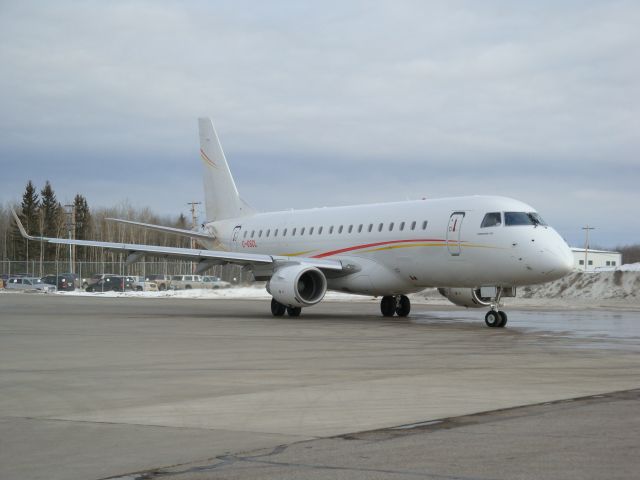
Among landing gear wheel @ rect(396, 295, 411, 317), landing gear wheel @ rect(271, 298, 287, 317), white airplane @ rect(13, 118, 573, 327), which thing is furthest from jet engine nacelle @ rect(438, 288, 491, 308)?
landing gear wheel @ rect(271, 298, 287, 317)

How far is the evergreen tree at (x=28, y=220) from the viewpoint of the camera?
4599 inches

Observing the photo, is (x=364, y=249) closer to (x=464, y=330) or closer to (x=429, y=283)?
(x=429, y=283)

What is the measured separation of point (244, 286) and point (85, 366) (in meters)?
41.8

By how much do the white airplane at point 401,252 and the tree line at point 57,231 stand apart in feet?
268

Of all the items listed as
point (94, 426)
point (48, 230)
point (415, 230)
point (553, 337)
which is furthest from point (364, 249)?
point (48, 230)

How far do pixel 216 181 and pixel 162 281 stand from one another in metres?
38.8

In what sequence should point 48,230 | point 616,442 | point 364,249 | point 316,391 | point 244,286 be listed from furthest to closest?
point 48,230 < point 244,286 < point 364,249 < point 316,391 < point 616,442

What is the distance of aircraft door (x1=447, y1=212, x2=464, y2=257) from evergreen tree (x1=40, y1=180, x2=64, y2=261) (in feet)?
319

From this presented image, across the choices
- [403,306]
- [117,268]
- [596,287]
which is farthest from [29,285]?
[403,306]

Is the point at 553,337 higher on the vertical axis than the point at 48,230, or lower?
lower

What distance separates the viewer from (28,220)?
386 ft

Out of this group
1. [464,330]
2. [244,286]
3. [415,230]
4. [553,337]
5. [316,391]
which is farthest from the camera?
[244,286]

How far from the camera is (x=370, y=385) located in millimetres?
11492

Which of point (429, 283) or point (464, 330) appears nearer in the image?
point (464, 330)
